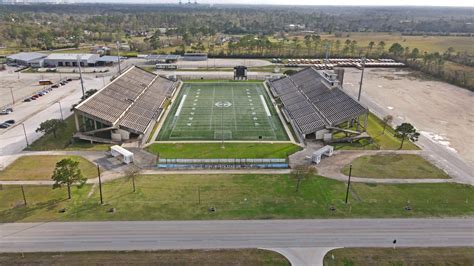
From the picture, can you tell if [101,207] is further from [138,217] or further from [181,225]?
[181,225]

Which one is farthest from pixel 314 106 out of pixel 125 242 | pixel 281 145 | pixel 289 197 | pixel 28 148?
pixel 28 148

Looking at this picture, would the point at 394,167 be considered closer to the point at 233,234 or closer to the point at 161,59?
the point at 233,234

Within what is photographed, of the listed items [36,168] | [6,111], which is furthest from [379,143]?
[6,111]

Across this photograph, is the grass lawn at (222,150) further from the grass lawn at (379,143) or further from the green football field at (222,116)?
the grass lawn at (379,143)

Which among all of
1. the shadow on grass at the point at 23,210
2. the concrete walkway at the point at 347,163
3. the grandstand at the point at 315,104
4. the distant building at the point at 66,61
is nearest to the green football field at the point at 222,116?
the grandstand at the point at 315,104

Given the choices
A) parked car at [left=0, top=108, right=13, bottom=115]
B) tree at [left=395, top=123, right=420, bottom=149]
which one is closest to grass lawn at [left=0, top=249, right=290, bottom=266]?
tree at [left=395, top=123, right=420, bottom=149]
